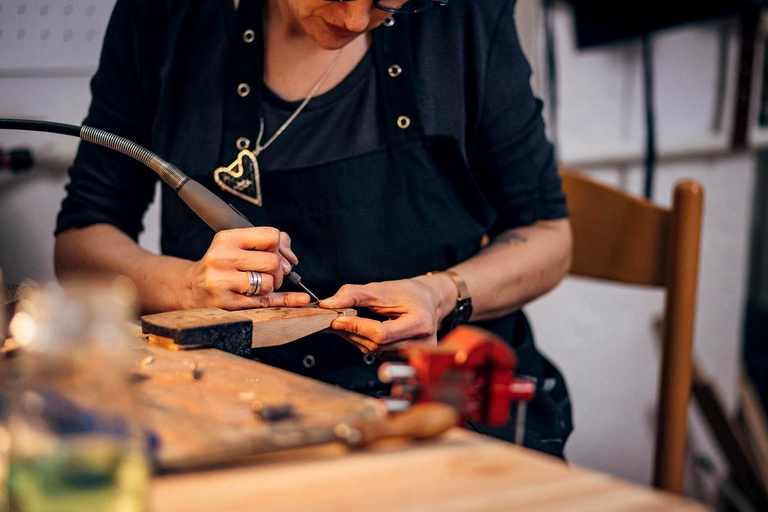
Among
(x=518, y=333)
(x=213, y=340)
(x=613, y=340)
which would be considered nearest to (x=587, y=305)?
(x=613, y=340)

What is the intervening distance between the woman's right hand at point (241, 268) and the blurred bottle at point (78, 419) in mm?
515

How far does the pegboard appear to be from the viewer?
4.51ft

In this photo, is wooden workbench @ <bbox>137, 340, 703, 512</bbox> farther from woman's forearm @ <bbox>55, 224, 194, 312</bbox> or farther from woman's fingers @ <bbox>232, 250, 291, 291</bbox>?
woman's forearm @ <bbox>55, 224, 194, 312</bbox>

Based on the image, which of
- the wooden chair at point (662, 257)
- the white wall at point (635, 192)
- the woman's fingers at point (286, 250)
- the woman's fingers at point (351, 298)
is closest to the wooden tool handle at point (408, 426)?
the woman's fingers at point (351, 298)

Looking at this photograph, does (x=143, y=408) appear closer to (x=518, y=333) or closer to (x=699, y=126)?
(x=518, y=333)

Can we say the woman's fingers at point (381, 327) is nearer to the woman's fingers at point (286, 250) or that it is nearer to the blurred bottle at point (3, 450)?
the woman's fingers at point (286, 250)

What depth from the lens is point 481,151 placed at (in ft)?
4.12

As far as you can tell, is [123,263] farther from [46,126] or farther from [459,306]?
[459,306]

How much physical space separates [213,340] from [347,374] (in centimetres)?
38

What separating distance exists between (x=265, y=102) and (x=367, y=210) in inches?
9.0

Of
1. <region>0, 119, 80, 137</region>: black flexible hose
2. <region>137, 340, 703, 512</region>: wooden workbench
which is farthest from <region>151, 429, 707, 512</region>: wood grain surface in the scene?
<region>0, 119, 80, 137</region>: black flexible hose

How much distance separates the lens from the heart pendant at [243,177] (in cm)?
115

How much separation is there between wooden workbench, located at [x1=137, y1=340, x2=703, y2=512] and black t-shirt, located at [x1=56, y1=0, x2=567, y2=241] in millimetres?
699

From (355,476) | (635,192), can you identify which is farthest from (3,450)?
(635,192)
